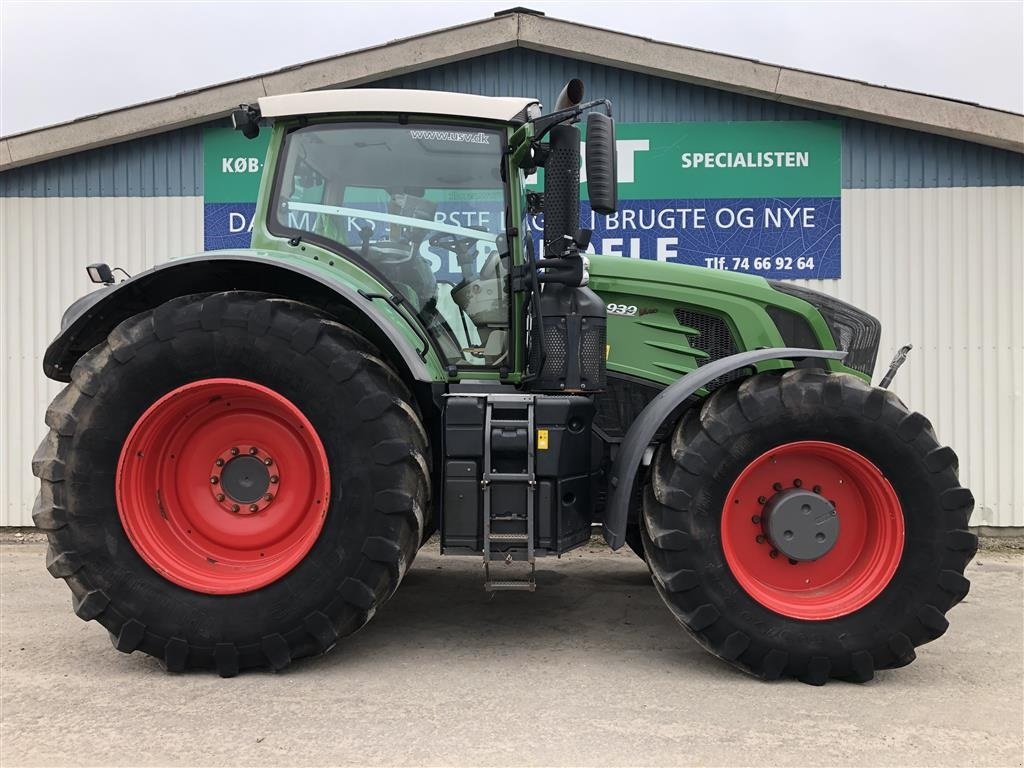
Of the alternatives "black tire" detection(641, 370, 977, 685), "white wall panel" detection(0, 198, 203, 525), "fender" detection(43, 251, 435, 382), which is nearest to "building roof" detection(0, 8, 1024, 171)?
"white wall panel" detection(0, 198, 203, 525)

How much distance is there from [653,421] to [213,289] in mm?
2198

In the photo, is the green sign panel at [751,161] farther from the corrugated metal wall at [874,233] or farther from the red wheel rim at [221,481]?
the red wheel rim at [221,481]

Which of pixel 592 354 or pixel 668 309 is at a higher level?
pixel 668 309

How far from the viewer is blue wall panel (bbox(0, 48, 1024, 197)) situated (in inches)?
273

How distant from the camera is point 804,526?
11.6ft

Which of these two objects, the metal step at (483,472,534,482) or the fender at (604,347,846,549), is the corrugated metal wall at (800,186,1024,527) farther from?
the metal step at (483,472,534,482)

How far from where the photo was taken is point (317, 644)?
11.3 ft

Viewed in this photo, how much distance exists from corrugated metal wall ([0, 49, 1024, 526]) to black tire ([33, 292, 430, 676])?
409 cm

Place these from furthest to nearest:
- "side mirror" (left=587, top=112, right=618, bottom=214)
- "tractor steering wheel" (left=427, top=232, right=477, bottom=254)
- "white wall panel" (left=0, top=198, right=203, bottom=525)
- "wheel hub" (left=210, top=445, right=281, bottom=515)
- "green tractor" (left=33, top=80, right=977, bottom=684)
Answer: "white wall panel" (left=0, top=198, right=203, bottom=525), "tractor steering wheel" (left=427, top=232, right=477, bottom=254), "wheel hub" (left=210, top=445, right=281, bottom=515), "green tractor" (left=33, top=80, right=977, bottom=684), "side mirror" (left=587, top=112, right=618, bottom=214)

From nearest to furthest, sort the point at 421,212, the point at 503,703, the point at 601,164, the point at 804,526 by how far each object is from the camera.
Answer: the point at 503,703, the point at 601,164, the point at 804,526, the point at 421,212

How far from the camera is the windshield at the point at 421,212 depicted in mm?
3988

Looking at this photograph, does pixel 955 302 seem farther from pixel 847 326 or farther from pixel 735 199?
pixel 847 326

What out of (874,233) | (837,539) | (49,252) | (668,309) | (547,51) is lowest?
(837,539)

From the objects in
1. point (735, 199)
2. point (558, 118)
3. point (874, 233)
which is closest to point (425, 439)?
point (558, 118)
